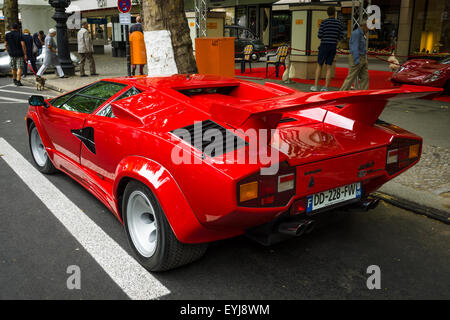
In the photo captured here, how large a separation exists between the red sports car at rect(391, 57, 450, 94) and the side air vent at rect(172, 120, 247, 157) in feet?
30.6

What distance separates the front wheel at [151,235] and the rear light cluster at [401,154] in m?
1.47

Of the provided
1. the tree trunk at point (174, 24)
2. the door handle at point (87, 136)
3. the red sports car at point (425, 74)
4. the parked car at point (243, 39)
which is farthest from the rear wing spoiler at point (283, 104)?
the parked car at point (243, 39)

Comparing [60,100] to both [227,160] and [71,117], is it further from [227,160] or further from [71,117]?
[227,160]

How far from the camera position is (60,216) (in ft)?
13.2

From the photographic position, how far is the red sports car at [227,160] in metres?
2.50

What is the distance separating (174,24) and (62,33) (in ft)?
31.9

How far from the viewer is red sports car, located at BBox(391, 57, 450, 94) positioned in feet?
34.5

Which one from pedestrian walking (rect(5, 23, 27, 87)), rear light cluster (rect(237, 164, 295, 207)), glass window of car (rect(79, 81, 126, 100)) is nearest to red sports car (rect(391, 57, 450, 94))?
glass window of car (rect(79, 81, 126, 100))

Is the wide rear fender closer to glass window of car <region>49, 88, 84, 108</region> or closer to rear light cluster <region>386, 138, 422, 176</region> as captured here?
rear light cluster <region>386, 138, 422, 176</region>

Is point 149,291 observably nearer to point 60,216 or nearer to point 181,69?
point 60,216

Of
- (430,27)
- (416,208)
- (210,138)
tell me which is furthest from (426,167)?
(430,27)

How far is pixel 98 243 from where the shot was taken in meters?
3.47

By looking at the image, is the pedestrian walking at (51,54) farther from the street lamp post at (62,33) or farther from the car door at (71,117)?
the car door at (71,117)
